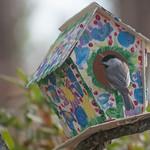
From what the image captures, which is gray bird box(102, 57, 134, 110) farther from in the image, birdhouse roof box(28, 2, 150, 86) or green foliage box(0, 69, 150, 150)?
green foliage box(0, 69, 150, 150)

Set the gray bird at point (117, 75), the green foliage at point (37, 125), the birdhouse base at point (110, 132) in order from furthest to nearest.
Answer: the green foliage at point (37, 125)
the gray bird at point (117, 75)
the birdhouse base at point (110, 132)

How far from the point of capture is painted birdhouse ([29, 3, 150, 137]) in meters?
1.59

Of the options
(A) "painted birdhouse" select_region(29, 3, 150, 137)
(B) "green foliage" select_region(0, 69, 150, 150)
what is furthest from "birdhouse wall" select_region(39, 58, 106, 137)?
(B) "green foliage" select_region(0, 69, 150, 150)

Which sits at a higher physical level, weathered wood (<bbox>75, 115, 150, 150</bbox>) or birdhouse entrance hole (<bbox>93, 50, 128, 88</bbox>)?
birdhouse entrance hole (<bbox>93, 50, 128, 88</bbox>)

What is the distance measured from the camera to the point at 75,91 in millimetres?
1605

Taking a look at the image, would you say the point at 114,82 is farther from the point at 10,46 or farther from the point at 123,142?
the point at 10,46

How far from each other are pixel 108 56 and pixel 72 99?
0.47 ft

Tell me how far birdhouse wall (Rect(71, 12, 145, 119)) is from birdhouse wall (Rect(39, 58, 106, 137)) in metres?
0.02

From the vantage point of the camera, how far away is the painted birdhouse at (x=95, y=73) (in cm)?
159

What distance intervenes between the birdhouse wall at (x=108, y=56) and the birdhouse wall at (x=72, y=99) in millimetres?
16

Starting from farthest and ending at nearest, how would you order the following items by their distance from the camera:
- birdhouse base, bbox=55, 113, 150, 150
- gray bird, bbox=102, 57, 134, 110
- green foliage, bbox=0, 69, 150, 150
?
green foliage, bbox=0, 69, 150, 150 < gray bird, bbox=102, 57, 134, 110 < birdhouse base, bbox=55, 113, 150, 150

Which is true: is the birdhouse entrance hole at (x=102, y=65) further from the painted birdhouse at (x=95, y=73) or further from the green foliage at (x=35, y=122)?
the green foliage at (x=35, y=122)

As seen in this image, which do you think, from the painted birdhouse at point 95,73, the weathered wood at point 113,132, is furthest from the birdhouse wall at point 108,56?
the weathered wood at point 113,132

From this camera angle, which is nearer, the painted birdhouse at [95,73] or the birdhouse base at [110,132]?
the birdhouse base at [110,132]
